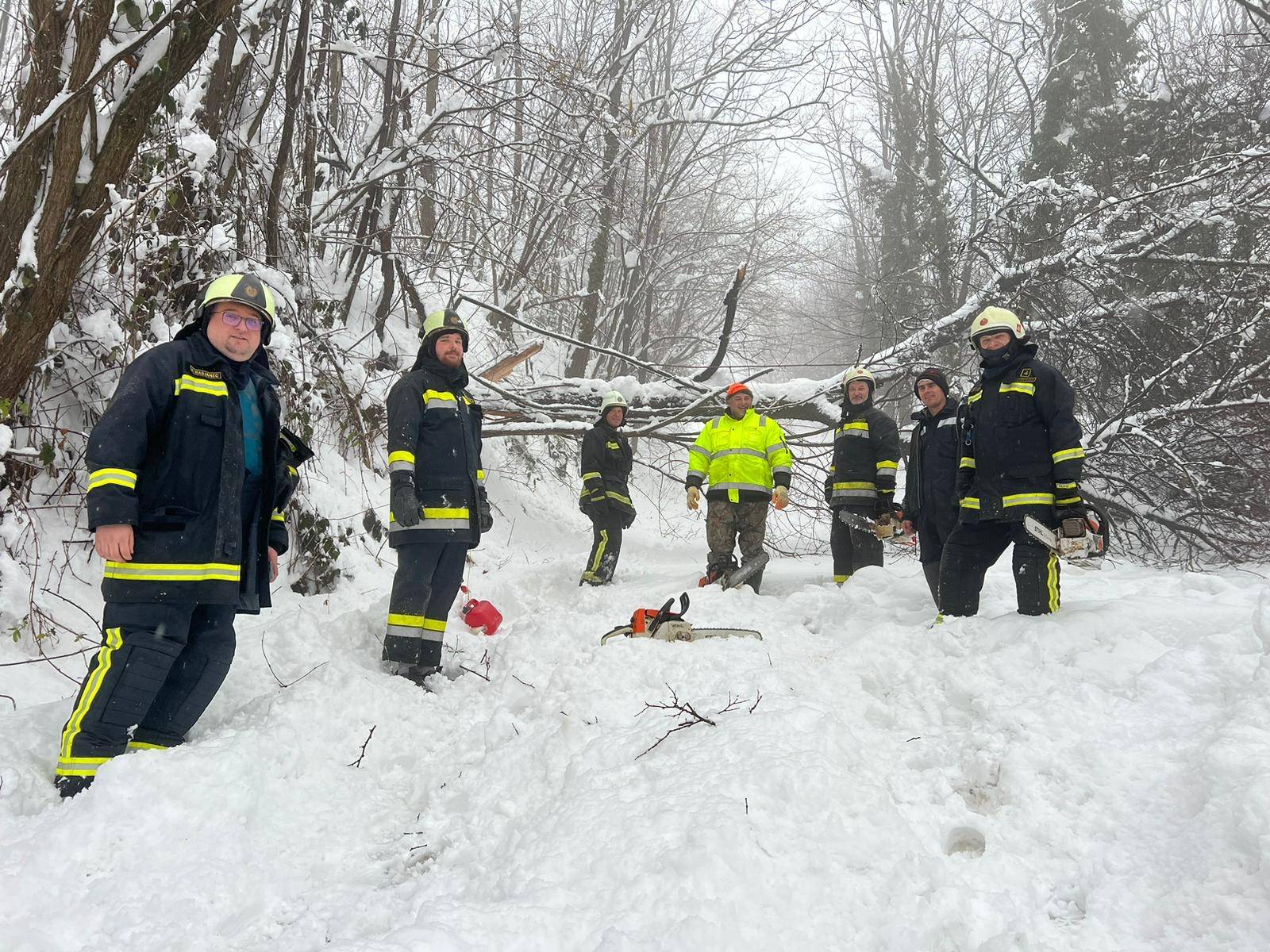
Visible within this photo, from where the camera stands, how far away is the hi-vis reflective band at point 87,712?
2.34m

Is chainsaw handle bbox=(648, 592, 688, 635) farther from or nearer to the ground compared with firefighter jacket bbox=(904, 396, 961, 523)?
nearer to the ground

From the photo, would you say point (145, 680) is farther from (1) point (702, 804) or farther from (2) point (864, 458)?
(2) point (864, 458)

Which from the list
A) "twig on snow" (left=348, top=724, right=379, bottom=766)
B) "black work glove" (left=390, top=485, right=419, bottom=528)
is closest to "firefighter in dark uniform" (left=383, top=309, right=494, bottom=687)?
"black work glove" (left=390, top=485, right=419, bottom=528)

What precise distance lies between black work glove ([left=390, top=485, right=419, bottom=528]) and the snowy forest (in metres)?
0.74

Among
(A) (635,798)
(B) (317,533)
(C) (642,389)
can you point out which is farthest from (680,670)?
(C) (642,389)

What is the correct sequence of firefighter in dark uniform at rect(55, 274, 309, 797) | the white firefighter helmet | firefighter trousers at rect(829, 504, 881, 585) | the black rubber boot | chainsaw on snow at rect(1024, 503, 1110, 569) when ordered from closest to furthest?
the black rubber boot → firefighter in dark uniform at rect(55, 274, 309, 797) → chainsaw on snow at rect(1024, 503, 1110, 569) → the white firefighter helmet → firefighter trousers at rect(829, 504, 881, 585)

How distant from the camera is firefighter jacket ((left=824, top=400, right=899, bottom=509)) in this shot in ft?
20.0

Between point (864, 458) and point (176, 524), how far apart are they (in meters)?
5.09

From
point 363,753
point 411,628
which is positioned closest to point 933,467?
point 411,628

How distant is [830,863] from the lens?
1.92 m

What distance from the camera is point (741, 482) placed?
6.47 m

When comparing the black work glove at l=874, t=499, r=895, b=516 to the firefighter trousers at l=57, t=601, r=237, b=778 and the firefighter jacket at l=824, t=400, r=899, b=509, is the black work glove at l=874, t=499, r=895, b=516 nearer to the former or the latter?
the firefighter jacket at l=824, t=400, r=899, b=509

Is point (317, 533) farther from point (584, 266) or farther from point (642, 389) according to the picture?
point (584, 266)

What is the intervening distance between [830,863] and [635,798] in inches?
24.3
